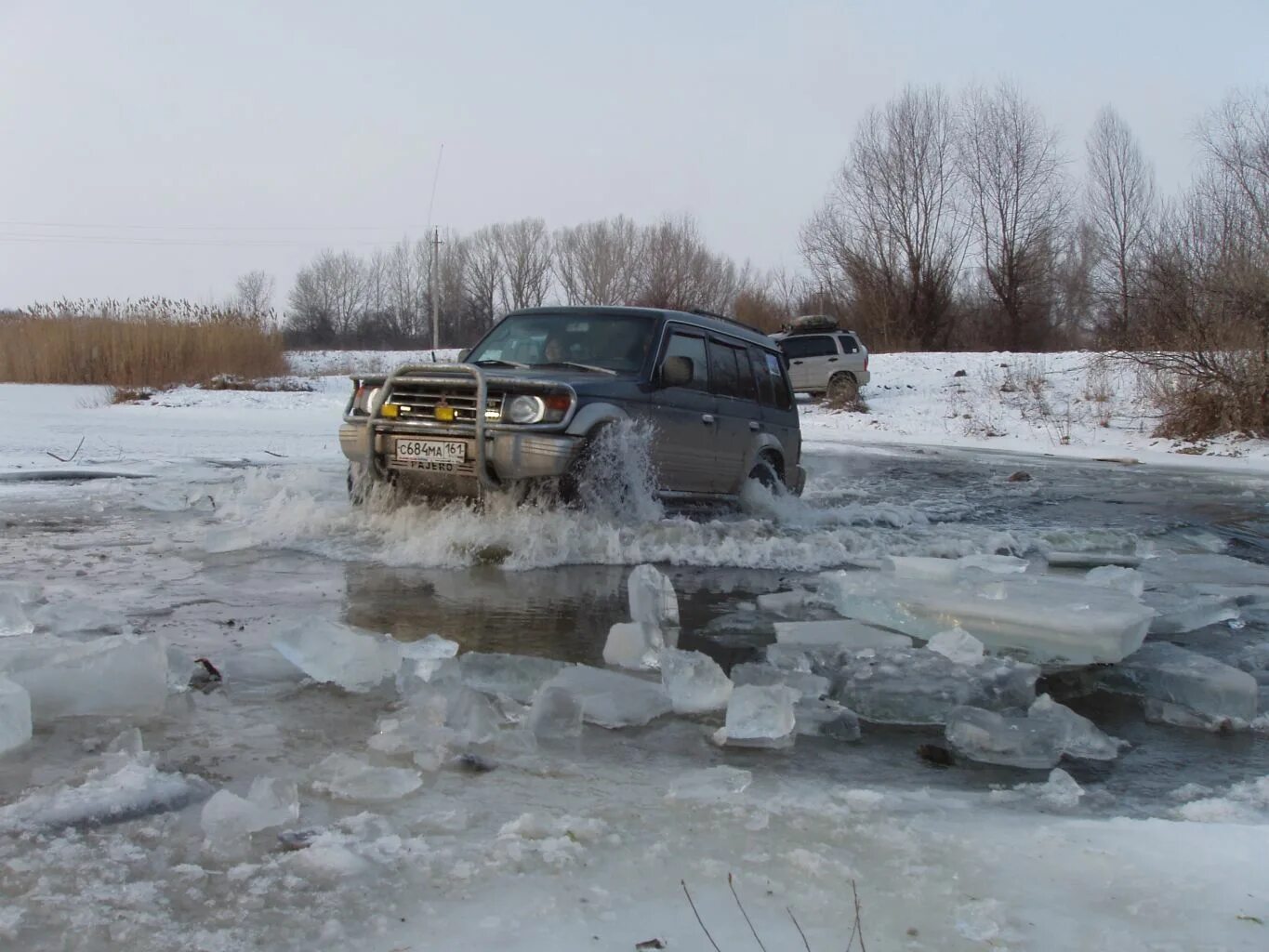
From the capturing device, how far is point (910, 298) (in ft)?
136

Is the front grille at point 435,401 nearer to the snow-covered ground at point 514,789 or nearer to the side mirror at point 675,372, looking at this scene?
the snow-covered ground at point 514,789

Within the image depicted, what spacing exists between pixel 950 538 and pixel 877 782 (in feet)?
16.1

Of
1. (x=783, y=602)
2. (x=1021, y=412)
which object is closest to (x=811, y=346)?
(x=1021, y=412)

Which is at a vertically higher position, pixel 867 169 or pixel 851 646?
pixel 867 169

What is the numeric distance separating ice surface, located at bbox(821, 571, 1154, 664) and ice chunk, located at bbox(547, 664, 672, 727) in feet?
5.28

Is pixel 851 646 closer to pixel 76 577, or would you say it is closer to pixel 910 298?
pixel 76 577

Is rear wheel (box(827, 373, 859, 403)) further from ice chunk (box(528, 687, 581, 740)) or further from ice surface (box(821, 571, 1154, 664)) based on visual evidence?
ice chunk (box(528, 687, 581, 740))

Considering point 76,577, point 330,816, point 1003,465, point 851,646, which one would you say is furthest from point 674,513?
point 1003,465

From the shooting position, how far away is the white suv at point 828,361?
28.6 meters

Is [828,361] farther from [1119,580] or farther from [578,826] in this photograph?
[578,826]

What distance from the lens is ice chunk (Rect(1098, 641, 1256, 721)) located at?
3566mm

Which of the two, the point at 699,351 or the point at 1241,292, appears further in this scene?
the point at 1241,292

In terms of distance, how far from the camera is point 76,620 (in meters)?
4.21

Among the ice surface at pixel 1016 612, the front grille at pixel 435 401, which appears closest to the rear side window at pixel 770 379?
the front grille at pixel 435 401
